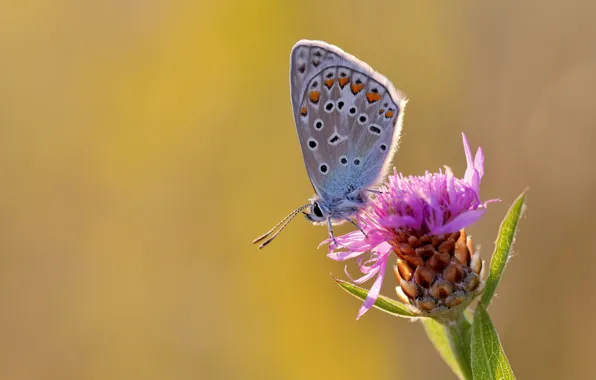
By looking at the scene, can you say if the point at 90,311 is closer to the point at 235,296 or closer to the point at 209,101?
the point at 235,296

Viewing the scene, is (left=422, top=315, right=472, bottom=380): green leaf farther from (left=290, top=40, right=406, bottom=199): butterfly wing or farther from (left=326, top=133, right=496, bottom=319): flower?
(left=290, top=40, right=406, bottom=199): butterfly wing

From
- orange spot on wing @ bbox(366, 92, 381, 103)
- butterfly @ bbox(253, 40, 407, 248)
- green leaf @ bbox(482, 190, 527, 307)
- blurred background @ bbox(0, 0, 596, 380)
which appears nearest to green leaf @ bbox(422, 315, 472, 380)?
green leaf @ bbox(482, 190, 527, 307)

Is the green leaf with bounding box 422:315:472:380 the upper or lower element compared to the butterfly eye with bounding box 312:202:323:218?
lower

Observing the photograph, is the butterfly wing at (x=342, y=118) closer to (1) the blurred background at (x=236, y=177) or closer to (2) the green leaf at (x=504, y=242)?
(2) the green leaf at (x=504, y=242)

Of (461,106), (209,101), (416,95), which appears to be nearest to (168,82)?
(209,101)

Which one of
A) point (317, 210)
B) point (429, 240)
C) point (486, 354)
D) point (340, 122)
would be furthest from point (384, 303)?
point (340, 122)

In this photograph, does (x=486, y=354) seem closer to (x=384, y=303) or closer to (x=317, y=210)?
(x=384, y=303)

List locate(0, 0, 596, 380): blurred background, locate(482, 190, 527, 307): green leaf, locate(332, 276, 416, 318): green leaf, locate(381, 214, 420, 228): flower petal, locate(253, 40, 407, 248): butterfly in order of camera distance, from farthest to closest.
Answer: locate(0, 0, 596, 380): blurred background < locate(253, 40, 407, 248): butterfly < locate(381, 214, 420, 228): flower petal < locate(332, 276, 416, 318): green leaf < locate(482, 190, 527, 307): green leaf
